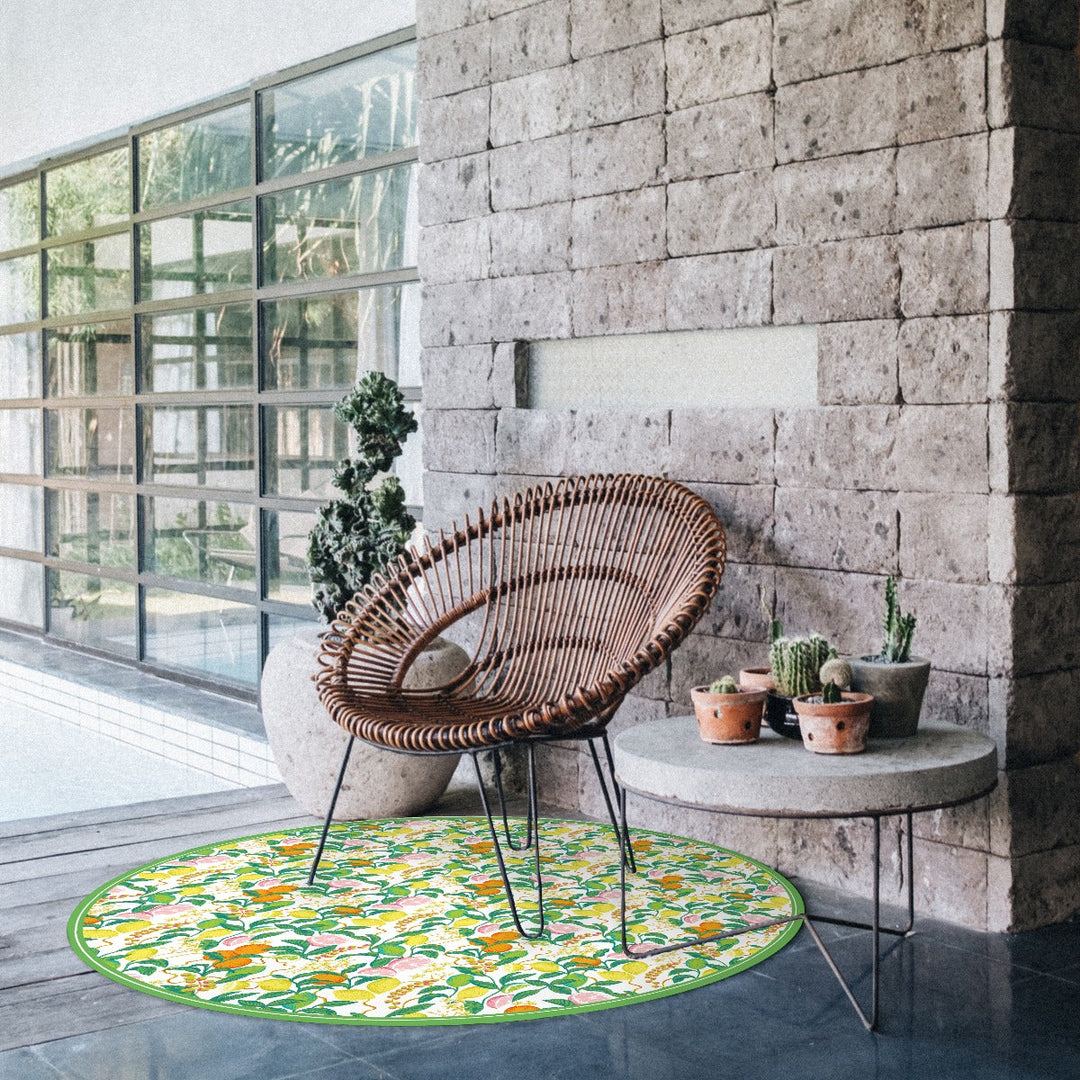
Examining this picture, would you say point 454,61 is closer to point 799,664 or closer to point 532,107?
point 532,107

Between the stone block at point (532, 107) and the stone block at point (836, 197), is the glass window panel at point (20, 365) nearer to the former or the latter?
the stone block at point (532, 107)

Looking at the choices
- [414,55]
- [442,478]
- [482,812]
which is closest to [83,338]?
[414,55]

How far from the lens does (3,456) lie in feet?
28.3

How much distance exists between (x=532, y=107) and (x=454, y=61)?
15.2 inches

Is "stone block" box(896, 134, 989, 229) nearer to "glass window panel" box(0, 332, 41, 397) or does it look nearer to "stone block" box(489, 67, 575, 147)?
"stone block" box(489, 67, 575, 147)

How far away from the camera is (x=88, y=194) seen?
7.45m

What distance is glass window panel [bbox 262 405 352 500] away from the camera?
5.68 meters

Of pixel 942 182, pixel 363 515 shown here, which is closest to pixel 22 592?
pixel 363 515

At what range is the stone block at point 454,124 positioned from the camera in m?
4.46

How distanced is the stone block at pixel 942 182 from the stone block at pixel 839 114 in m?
0.08

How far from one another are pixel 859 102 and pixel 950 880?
5.59 feet

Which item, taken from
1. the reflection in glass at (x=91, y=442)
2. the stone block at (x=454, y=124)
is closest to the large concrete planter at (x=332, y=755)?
the stone block at (x=454, y=124)

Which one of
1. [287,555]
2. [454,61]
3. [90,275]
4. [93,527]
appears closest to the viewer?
[454,61]

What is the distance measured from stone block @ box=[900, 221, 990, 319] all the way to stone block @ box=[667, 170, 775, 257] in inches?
16.7
